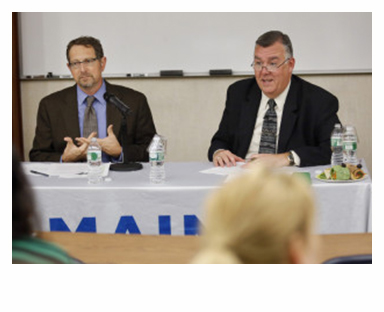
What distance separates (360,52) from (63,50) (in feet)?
7.36

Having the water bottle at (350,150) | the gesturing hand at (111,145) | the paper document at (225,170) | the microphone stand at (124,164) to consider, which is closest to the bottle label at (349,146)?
the water bottle at (350,150)

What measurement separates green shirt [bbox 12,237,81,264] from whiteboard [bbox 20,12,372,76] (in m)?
3.14

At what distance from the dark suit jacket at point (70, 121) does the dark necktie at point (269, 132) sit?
69 cm

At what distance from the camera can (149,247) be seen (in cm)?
186

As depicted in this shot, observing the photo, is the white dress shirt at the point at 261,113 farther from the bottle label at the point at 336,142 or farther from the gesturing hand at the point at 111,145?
the gesturing hand at the point at 111,145

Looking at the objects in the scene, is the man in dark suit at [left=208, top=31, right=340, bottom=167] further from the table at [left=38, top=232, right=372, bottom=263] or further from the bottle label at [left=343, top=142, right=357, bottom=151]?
the table at [left=38, top=232, right=372, bottom=263]

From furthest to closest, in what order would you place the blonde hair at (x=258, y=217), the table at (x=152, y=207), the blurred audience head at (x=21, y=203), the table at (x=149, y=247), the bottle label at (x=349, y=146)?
the bottle label at (x=349, y=146)
the table at (x=152, y=207)
the table at (x=149, y=247)
the blurred audience head at (x=21, y=203)
the blonde hair at (x=258, y=217)

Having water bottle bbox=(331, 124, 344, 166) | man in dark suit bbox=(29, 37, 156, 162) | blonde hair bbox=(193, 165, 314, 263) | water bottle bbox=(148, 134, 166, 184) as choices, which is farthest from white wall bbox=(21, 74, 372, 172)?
blonde hair bbox=(193, 165, 314, 263)

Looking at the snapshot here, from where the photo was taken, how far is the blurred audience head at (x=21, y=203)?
103 centimetres

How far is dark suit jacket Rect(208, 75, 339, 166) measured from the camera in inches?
118

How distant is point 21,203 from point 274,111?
2.24 m

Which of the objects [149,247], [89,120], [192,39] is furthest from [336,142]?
[192,39]
